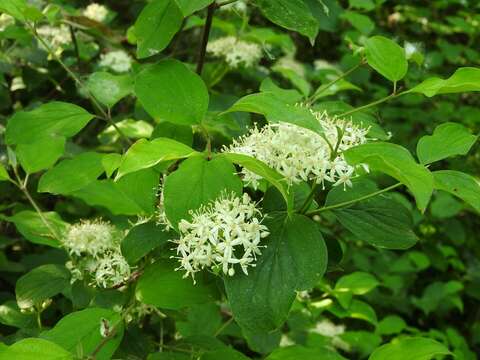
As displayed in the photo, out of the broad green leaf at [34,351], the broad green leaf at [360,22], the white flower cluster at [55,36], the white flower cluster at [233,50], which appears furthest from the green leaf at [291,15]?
the broad green leaf at [360,22]

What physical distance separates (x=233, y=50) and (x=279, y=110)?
149 centimetres

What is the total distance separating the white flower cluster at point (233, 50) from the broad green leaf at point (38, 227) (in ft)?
3.20

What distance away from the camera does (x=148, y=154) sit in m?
0.92

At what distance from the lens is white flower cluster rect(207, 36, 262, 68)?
7.55 ft

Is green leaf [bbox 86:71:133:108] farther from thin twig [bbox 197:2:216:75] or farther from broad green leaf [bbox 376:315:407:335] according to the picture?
broad green leaf [bbox 376:315:407:335]

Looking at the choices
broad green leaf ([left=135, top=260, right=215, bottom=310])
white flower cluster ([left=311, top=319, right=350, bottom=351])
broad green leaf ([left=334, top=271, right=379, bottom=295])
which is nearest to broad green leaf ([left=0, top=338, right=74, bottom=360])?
broad green leaf ([left=135, top=260, right=215, bottom=310])

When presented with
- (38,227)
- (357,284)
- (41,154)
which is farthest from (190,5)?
(357,284)

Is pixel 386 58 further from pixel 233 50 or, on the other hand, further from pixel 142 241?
pixel 233 50

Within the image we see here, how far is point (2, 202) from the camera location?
84.9 inches

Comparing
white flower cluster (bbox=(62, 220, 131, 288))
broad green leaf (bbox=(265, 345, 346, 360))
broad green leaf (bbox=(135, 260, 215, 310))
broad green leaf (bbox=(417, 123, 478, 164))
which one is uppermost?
broad green leaf (bbox=(417, 123, 478, 164))

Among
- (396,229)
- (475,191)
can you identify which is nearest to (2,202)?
(396,229)

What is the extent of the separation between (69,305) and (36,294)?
0.30 metres

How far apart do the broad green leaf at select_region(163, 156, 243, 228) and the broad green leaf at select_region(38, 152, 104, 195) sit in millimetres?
320

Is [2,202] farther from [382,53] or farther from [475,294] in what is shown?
[475,294]
